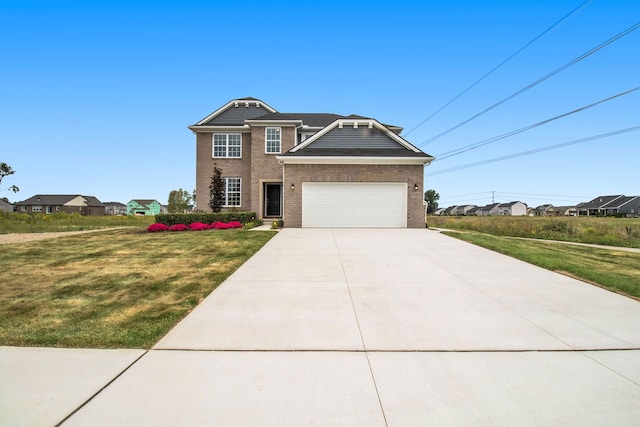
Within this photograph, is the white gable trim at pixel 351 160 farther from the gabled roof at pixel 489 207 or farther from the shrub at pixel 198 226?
the gabled roof at pixel 489 207

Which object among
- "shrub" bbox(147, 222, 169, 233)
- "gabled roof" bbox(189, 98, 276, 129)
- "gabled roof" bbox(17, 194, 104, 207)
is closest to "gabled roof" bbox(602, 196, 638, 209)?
"gabled roof" bbox(189, 98, 276, 129)

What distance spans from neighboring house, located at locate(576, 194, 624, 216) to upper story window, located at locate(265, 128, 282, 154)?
102 meters

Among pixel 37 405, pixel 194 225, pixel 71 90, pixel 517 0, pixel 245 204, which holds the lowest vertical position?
pixel 37 405

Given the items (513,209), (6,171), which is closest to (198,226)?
(6,171)

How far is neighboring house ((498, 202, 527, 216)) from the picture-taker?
98.6 m

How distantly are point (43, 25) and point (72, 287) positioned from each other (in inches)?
613

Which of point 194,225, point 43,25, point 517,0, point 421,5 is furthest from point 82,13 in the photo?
point 517,0

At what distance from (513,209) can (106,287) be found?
115777mm

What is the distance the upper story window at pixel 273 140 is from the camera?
65.0ft

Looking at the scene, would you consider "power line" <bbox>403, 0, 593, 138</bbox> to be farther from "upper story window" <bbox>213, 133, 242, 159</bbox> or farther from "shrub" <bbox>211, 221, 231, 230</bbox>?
"shrub" <bbox>211, 221, 231, 230</bbox>

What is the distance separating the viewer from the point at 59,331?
3.68 m

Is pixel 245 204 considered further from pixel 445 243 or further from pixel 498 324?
pixel 498 324

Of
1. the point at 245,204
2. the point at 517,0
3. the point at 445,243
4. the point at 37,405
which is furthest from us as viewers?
the point at 245,204

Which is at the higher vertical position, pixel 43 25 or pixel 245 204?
pixel 43 25
